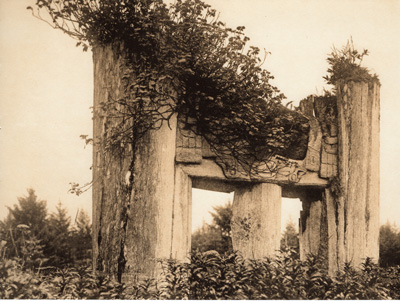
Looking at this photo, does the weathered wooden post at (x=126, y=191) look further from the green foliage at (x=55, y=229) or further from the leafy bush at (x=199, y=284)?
the green foliage at (x=55, y=229)

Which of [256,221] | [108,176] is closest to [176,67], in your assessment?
[108,176]

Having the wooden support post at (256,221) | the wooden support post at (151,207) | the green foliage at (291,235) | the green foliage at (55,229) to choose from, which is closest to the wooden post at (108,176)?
the wooden support post at (151,207)

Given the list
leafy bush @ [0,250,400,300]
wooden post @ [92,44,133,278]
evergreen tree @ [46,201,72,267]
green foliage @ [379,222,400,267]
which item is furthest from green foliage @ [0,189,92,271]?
green foliage @ [379,222,400,267]

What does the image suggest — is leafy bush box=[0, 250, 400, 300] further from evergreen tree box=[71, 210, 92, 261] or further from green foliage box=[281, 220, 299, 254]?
evergreen tree box=[71, 210, 92, 261]

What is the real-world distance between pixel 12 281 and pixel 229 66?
161 inches

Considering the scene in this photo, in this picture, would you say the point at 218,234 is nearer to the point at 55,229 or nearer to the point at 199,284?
the point at 55,229

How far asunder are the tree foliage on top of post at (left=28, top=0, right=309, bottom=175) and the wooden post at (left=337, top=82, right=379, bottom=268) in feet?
5.68

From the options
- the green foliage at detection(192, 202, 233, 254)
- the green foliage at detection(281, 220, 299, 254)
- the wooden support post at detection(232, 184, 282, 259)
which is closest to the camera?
the wooden support post at detection(232, 184, 282, 259)

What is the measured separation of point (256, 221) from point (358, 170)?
203 centimetres

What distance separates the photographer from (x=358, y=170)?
9359 mm

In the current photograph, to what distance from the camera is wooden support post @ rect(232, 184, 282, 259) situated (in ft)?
28.1

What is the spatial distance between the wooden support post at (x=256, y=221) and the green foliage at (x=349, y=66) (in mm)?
2299

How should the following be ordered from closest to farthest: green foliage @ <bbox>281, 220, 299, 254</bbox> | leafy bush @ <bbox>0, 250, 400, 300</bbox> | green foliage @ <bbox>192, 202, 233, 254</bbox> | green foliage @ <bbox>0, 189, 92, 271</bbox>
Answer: leafy bush @ <bbox>0, 250, 400, 300</bbox>, green foliage @ <bbox>0, 189, 92, 271</bbox>, green foliage @ <bbox>192, 202, 233, 254</bbox>, green foliage @ <bbox>281, 220, 299, 254</bbox>

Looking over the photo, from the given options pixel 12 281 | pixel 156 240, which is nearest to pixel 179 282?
pixel 156 240
